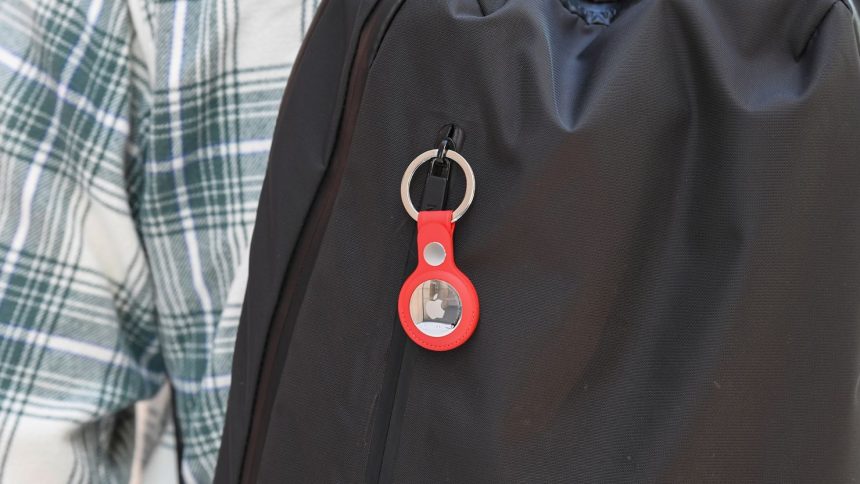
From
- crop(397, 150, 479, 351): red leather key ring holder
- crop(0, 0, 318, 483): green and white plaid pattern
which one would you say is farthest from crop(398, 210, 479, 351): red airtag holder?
crop(0, 0, 318, 483): green and white plaid pattern

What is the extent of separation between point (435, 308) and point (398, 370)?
5 cm

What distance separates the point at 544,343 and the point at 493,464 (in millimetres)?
79

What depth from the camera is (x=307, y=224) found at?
0.57 meters

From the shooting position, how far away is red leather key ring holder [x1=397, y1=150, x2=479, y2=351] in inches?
19.8

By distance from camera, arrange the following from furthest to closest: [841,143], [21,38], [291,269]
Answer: [21,38], [291,269], [841,143]

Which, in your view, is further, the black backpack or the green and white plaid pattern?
the green and white plaid pattern

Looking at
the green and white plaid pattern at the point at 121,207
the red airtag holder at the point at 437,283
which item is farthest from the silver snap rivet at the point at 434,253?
the green and white plaid pattern at the point at 121,207

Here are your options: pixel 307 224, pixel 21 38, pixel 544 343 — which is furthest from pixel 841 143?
Result: pixel 21 38

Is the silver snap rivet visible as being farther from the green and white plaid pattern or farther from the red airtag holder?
the green and white plaid pattern

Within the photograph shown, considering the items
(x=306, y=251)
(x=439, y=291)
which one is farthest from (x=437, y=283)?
(x=306, y=251)

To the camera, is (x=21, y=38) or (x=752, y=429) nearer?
(x=752, y=429)

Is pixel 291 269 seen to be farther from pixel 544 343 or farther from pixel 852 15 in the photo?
pixel 852 15

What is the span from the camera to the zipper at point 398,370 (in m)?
0.51

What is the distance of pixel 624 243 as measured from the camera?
49 centimetres
